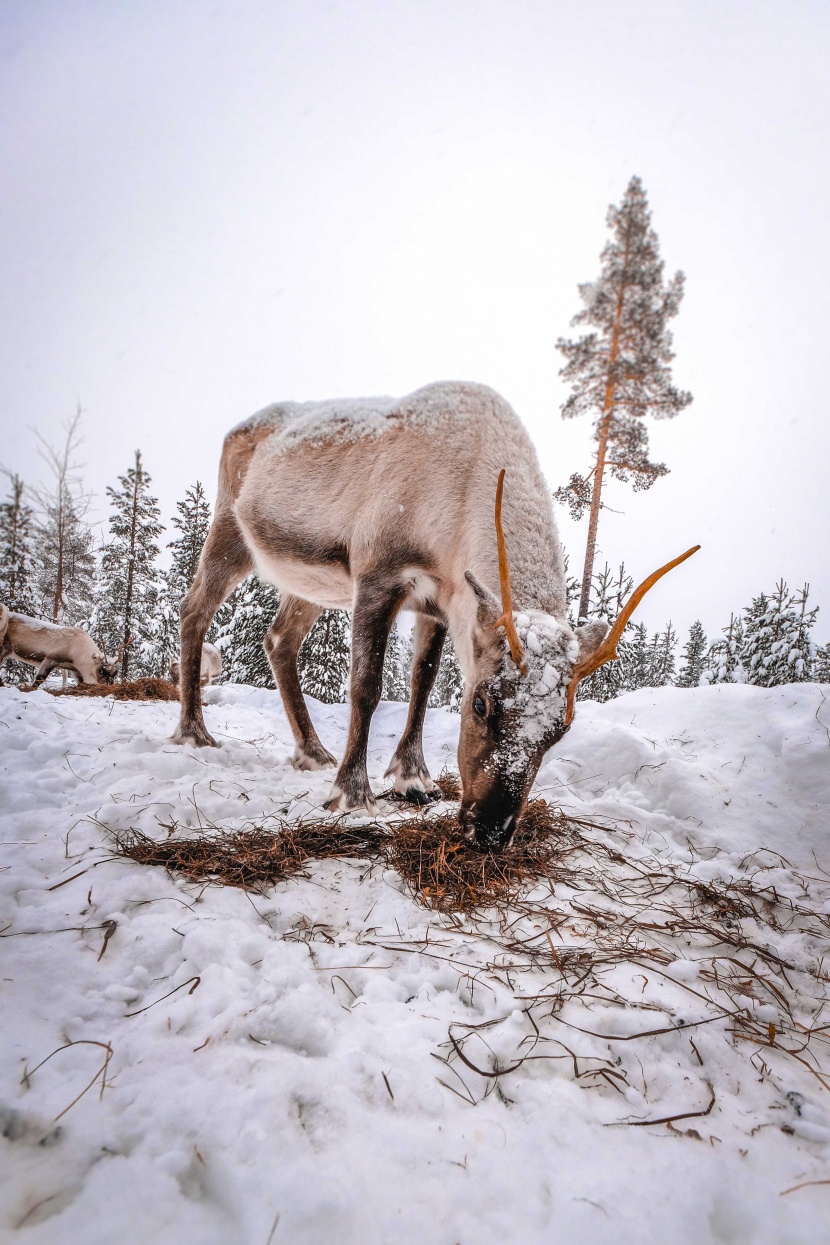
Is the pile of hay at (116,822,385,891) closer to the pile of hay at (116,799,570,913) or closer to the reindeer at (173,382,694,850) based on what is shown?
the pile of hay at (116,799,570,913)

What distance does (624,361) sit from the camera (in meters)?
15.7

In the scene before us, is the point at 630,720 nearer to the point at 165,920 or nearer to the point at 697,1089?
the point at 697,1089

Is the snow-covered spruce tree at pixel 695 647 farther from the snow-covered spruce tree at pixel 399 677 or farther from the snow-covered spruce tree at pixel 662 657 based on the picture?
the snow-covered spruce tree at pixel 399 677

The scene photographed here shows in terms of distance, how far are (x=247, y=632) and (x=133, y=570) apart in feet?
28.2

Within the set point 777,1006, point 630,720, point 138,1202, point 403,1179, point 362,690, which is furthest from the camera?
point 630,720

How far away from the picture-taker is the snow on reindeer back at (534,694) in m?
2.56

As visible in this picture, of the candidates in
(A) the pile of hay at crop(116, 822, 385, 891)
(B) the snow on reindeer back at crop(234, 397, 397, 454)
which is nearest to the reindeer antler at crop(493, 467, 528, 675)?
(A) the pile of hay at crop(116, 822, 385, 891)

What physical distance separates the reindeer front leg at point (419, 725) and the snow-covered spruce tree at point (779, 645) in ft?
65.6

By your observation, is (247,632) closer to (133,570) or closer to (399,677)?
(133,570)

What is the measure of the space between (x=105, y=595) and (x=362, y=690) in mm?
25970

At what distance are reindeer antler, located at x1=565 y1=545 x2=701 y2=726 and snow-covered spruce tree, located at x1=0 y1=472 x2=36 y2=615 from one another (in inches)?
948

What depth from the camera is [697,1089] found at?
1.35 m


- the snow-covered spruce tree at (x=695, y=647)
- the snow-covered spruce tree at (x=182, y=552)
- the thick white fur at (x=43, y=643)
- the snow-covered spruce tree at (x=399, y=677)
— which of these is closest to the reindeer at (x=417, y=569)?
the thick white fur at (x=43, y=643)

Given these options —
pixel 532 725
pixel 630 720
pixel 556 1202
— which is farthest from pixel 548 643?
pixel 630 720
